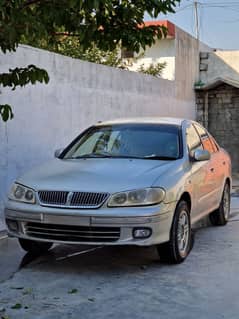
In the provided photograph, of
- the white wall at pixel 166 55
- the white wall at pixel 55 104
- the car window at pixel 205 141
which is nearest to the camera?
the car window at pixel 205 141

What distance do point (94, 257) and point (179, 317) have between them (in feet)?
6.64

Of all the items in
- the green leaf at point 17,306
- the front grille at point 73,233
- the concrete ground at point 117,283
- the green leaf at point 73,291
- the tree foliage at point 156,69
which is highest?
the tree foliage at point 156,69

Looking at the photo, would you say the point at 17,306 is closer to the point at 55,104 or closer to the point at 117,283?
the point at 117,283

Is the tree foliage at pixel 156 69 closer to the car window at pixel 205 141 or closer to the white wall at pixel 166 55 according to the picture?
the white wall at pixel 166 55

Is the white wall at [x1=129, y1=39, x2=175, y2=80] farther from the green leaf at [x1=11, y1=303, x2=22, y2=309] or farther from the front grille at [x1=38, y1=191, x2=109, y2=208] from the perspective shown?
the green leaf at [x1=11, y1=303, x2=22, y2=309]

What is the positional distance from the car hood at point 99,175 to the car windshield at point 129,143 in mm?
287

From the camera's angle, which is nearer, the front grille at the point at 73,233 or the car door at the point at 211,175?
the front grille at the point at 73,233

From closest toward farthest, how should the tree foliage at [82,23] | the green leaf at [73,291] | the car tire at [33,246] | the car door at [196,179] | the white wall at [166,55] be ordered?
the tree foliage at [82,23]
the green leaf at [73,291]
the car tire at [33,246]
the car door at [196,179]
the white wall at [166,55]

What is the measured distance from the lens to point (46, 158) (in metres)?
8.86

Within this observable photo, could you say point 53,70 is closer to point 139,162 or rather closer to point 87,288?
point 139,162

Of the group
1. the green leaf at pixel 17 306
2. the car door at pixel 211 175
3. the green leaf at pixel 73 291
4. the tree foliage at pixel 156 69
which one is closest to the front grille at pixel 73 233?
the green leaf at pixel 73 291

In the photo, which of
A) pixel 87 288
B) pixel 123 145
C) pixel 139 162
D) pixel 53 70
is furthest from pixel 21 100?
pixel 87 288

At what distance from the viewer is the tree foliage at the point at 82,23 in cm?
342

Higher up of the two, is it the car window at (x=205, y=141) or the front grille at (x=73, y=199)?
the car window at (x=205, y=141)
